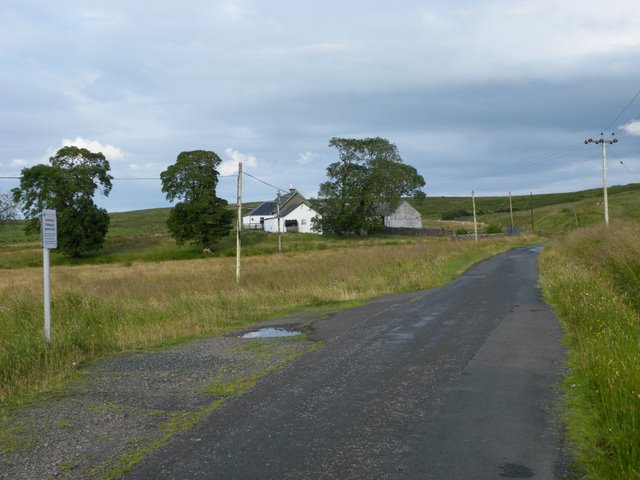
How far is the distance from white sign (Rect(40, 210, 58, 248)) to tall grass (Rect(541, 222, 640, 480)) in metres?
7.96

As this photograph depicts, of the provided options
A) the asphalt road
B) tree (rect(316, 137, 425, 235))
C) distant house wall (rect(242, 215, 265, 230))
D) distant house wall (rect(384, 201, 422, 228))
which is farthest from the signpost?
distant house wall (rect(384, 201, 422, 228))

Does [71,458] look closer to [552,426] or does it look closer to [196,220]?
[552,426]

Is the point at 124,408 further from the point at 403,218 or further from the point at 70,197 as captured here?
the point at 403,218

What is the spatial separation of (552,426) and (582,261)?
Answer: 1884cm

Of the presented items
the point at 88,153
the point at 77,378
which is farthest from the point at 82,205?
the point at 77,378

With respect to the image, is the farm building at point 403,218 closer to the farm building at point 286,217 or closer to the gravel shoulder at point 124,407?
the farm building at point 286,217

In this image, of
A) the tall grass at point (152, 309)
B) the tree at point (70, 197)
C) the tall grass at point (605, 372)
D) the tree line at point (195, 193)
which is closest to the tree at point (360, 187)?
the tree line at point (195, 193)

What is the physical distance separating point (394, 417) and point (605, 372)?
2340mm

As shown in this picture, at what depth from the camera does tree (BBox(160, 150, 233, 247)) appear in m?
67.1

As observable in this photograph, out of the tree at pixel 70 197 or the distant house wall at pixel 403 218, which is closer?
the tree at pixel 70 197

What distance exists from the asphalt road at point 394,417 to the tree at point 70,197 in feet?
192

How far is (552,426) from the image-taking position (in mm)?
5875

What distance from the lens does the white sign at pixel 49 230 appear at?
33.2ft

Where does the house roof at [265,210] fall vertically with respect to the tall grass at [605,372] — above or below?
above
